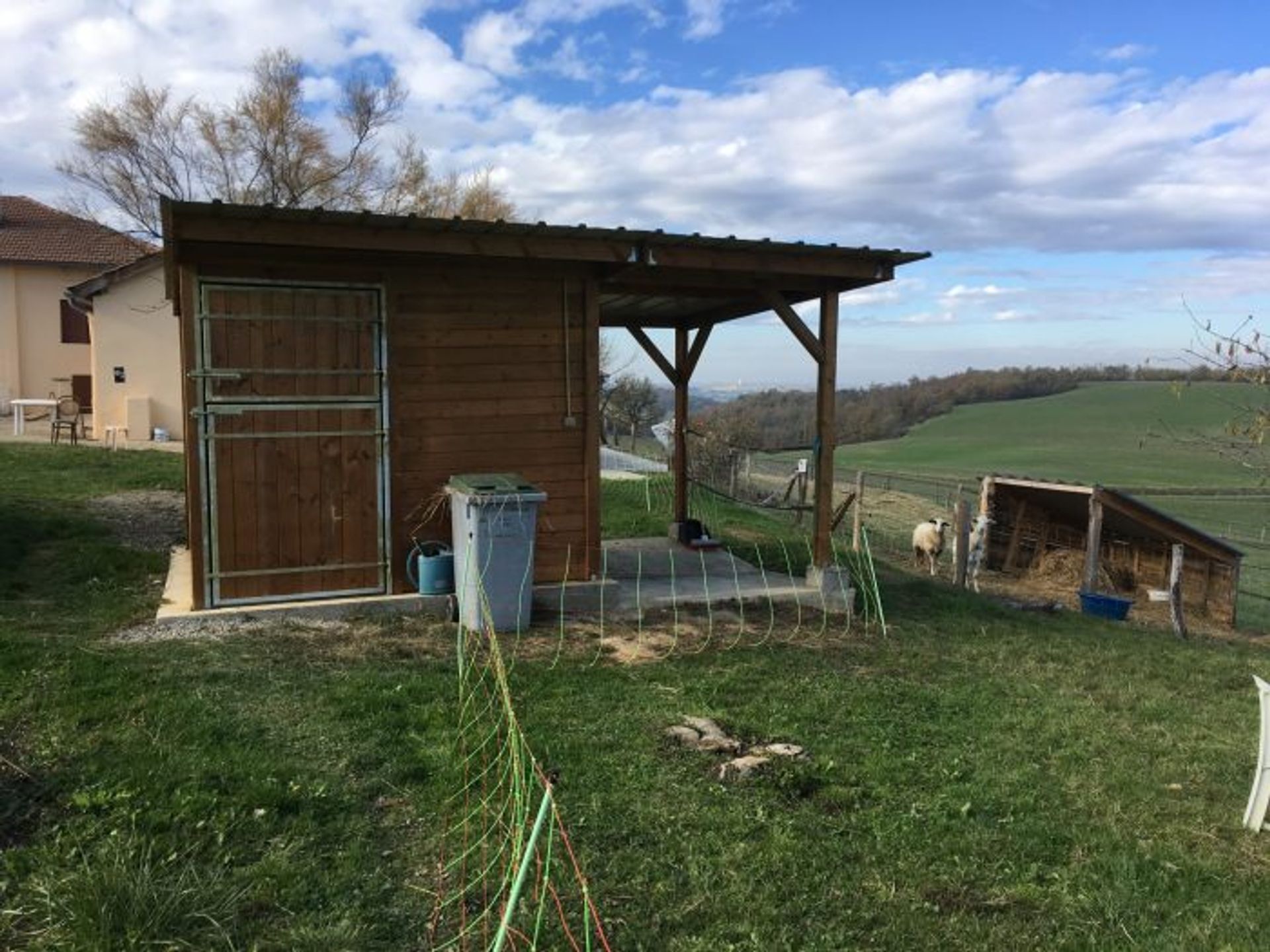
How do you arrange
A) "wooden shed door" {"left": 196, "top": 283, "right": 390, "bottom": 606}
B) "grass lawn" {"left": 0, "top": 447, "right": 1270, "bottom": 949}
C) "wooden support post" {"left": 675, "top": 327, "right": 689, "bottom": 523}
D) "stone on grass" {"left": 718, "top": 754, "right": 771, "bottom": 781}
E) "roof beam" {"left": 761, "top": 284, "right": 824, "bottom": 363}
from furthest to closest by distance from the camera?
"wooden support post" {"left": 675, "top": 327, "right": 689, "bottom": 523}, "roof beam" {"left": 761, "top": 284, "right": 824, "bottom": 363}, "wooden shed door" {"left": 196, "top": 283, "right": 390, "bottom": 606}, "stone on grass" {"left": 718, "top": 754, "right": 771, "bottom": 781}, "grass lawn" {"left": 0, "top": 447, "right": 1270, "bottom": 949}

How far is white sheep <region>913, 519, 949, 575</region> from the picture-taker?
49.1 feet

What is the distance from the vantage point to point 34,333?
2559 cm

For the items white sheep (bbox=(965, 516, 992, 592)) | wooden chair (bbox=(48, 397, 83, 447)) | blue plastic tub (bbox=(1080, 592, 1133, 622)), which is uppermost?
wooden chair (bbox=(48, 397, 83, 447))

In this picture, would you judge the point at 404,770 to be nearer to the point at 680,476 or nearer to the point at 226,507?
the point at 226,507

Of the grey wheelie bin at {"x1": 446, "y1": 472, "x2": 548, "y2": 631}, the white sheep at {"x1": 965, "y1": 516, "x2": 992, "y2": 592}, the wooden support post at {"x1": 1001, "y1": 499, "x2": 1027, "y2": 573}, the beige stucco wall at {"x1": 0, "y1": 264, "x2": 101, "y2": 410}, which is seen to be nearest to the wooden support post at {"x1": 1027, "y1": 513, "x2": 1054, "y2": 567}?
the wooden support post at {"x1": 1001, "y1": 499, "x2": 1027, "y2": 573}

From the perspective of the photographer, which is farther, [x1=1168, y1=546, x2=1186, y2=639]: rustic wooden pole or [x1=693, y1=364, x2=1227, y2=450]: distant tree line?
[x1=693, y1=364, x2=1227, y2=450]: distant tree line

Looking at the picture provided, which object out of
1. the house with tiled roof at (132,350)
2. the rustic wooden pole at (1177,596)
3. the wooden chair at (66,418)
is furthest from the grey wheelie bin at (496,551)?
the house with tiled roof at (132,350)

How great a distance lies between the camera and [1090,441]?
4050cm

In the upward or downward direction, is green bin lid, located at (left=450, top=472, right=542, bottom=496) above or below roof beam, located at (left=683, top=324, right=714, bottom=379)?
below

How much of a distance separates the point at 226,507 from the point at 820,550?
4562mm

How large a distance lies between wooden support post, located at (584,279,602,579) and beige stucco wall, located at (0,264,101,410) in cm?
2379

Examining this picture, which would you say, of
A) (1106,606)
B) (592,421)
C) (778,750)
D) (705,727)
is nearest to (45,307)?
(592,421)

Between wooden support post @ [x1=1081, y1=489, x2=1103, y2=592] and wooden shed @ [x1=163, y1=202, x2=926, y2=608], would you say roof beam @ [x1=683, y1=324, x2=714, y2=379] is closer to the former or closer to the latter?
wooden shed @ [x1=163, y1=202, x2=926, y2=608]

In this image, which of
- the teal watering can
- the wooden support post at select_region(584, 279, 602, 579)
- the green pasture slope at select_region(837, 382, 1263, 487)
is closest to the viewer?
the teal watering can
